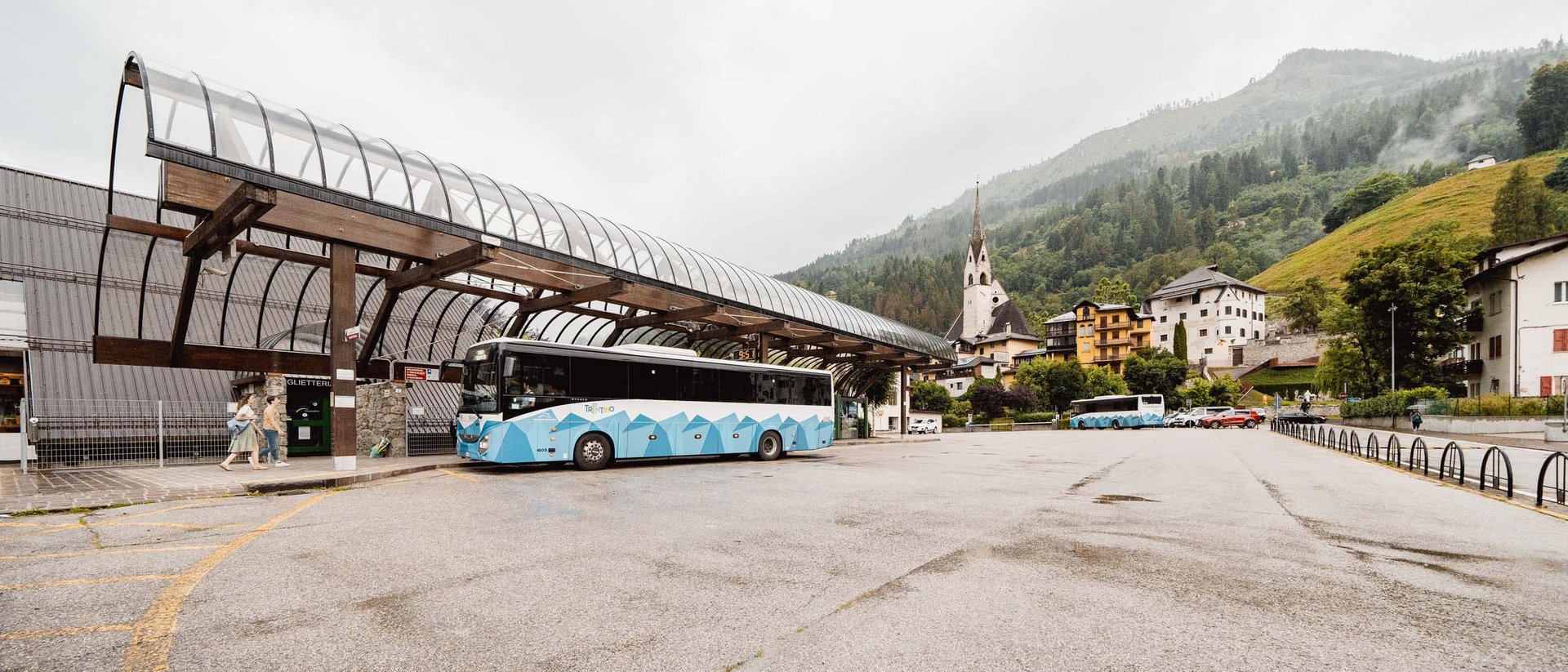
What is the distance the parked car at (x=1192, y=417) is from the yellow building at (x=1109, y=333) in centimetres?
3506

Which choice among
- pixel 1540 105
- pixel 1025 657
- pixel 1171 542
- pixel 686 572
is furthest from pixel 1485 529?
pixel 1540 105

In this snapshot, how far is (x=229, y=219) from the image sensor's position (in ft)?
40.0

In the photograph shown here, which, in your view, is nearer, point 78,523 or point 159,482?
point 78,523

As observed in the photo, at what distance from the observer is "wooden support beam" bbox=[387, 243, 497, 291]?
1478cm

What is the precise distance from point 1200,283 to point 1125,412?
5987cm

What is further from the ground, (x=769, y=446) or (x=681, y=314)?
(x=681, y=314)

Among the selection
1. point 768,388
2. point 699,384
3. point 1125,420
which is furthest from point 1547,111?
point 699,384

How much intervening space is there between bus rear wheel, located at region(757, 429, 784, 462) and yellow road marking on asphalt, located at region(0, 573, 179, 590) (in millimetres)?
14664

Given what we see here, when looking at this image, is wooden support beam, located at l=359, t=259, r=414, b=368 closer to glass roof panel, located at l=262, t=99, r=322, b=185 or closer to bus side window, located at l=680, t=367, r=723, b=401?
glass roof panel, located at l=262, t=99, r=322, b=185

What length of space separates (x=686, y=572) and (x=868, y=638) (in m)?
1.93

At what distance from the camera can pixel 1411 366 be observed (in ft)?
142

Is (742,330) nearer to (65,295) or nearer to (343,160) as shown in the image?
(343,160)

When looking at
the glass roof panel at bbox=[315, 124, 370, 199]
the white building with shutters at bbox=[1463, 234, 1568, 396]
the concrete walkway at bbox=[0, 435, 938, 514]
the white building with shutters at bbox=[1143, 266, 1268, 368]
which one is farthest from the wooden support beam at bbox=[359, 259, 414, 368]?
the white building with shutters at bbox=[1143, 266, 1268, 368]

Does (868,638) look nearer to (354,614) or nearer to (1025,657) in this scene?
(1025,657)
